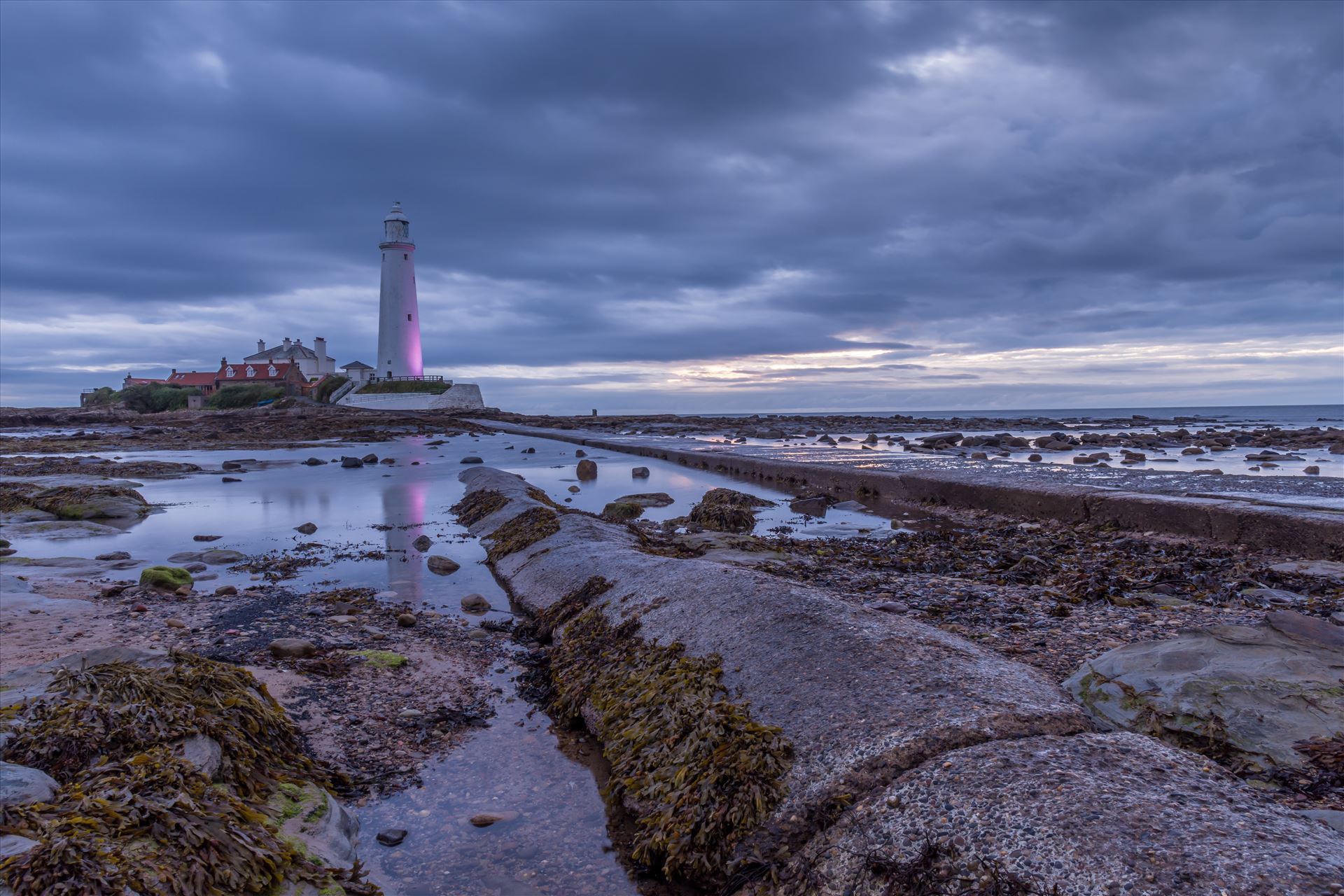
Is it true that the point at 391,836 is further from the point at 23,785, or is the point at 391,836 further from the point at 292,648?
the point at 292,648

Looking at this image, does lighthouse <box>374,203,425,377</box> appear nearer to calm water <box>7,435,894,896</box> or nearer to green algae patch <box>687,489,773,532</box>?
calm water <box>7,435,894,896</box>

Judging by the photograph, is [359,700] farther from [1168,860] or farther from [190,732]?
[1168,860]

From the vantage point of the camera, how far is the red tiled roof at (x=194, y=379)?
7500 cm

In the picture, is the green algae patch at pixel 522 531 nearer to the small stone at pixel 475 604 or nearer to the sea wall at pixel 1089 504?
the small stone at pixel 475 604

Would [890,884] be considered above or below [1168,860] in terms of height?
below

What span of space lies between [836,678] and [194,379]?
88.3m

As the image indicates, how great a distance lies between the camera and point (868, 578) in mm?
6492

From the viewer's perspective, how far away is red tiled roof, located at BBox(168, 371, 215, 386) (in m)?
75.0

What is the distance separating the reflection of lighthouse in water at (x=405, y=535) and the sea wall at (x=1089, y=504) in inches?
296

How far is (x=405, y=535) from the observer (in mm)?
10430

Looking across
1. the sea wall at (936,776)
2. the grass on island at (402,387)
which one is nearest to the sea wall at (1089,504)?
the sea wall at (936,776)

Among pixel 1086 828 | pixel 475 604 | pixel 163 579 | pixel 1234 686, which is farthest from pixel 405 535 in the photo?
pixel 1086 828

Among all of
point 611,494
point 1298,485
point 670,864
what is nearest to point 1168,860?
point 670,864

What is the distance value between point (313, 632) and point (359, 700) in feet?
4.94
